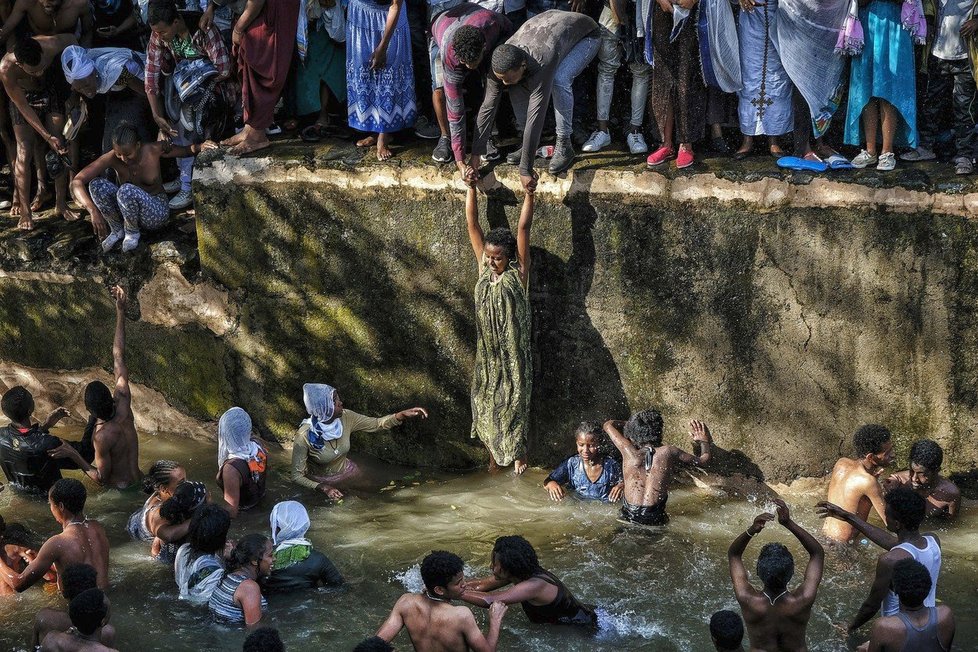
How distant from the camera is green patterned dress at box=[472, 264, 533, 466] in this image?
26.0ft

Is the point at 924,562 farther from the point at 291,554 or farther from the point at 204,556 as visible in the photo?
the point at 204,556

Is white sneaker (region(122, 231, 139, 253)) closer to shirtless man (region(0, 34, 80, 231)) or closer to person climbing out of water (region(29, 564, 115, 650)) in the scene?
shirtless man (region(0, 34, 80, 231))

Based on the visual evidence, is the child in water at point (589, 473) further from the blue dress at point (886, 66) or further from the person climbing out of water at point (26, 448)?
the person climbing out of water at point (26, 448)

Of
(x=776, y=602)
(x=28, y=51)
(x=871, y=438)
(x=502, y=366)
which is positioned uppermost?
(x=28, y=51)

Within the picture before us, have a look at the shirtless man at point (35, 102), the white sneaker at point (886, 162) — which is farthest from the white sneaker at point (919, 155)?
the shirtless man at point (35, 102)

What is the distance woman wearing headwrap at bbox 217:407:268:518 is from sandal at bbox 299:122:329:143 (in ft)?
7.29

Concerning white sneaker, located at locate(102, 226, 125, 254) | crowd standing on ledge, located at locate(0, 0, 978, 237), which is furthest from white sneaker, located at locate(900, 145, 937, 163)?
white sneaker, located at locate(102, 226, 125, 254)

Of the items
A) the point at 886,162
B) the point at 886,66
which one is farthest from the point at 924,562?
the point at 886,66

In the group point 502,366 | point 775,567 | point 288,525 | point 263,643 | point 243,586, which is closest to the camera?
point 263,643

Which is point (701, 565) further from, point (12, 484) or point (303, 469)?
point (12, 484)

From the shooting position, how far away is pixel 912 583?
555cm

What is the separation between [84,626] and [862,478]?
4.44 m

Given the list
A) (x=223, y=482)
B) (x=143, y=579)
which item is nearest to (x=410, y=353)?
(x=223, y=482)

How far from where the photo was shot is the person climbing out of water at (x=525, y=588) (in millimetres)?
6273
